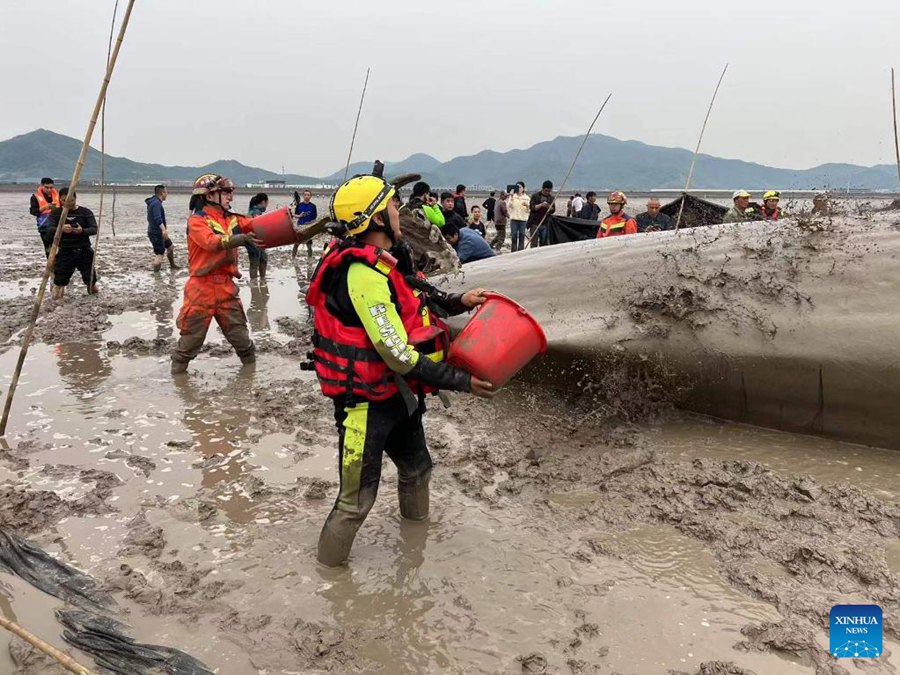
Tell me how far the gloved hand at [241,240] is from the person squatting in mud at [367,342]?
2.49 meters

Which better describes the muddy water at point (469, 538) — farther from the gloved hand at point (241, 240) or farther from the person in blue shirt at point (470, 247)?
the person in blue shirt at point (470, 247)

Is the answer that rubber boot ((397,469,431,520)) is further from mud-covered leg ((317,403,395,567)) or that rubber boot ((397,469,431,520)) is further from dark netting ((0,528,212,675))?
dark netting ((0,528,212,675))

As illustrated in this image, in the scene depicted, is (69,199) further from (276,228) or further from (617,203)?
(617,203)

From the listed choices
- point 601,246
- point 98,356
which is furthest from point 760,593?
point 98,356

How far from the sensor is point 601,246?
4828 mm

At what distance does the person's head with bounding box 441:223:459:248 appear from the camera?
8.00m

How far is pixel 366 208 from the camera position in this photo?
2.56 metres

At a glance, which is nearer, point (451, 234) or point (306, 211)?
point (451, 234)

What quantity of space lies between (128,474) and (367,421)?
2.01 m

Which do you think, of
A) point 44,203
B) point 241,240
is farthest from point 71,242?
point 241,240

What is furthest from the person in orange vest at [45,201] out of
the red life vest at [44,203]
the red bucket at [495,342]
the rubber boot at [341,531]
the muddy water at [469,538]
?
the red bucket at [495,342]

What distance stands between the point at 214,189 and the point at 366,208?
132 inches

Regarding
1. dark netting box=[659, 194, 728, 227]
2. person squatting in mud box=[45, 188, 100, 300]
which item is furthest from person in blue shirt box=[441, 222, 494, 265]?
person squatting in mud box=[45, 188, 100, 300]

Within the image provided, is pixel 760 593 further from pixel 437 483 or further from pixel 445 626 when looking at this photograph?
pixel 437 483
